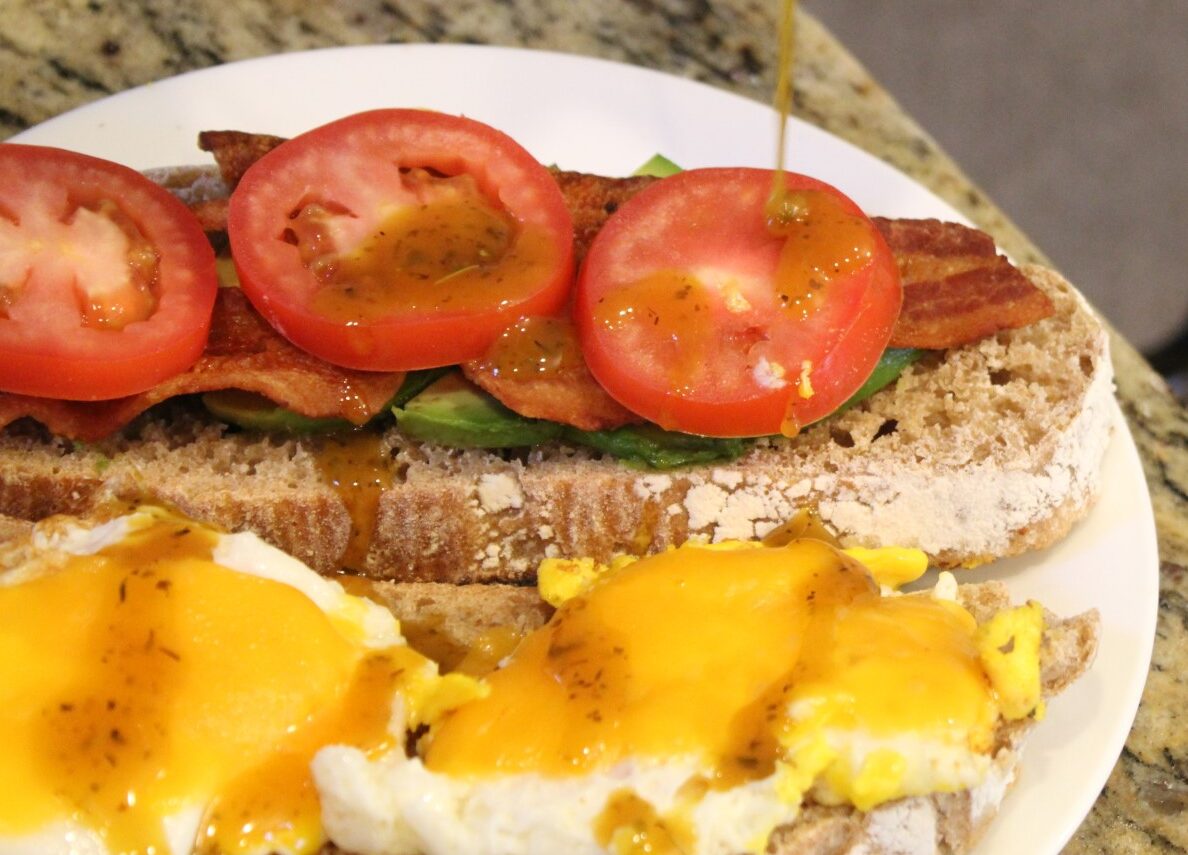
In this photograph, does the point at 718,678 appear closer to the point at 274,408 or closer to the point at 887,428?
the point at 887,428

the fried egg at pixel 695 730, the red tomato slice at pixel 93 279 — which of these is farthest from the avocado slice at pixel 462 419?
the fried egg at pixel 695 730

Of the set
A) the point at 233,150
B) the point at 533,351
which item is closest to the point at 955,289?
the point at 533,351

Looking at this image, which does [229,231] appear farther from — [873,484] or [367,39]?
[367,39]

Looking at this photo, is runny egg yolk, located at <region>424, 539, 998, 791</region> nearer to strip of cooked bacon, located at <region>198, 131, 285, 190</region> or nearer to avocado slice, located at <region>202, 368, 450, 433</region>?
avocado slice, located at <region>202, 368, 450, 433</region>

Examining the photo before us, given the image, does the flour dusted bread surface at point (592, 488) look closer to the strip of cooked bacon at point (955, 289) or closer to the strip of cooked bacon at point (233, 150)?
the strip of cooked bacon at point (955, 289)

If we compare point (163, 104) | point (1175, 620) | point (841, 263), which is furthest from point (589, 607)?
point (163, 104)

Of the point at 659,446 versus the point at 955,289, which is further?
the point at 955,289
